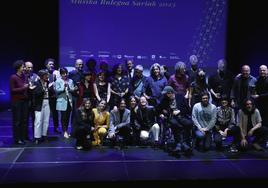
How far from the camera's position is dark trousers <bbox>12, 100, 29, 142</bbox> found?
7.04 m

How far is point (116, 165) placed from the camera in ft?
20.1

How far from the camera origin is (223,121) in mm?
7195

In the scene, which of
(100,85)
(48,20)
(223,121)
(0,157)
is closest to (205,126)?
(223,121)

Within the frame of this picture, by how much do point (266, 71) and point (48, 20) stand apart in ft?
17.3

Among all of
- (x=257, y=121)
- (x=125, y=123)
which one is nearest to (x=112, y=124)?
(x=125, y=123)

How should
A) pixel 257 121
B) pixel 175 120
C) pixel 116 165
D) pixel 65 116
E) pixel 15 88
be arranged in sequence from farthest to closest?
1. pixel 65 116
2. pixel 257 121
3. pixel 175 120
4. pixel 15 88
5. pixel 116 165

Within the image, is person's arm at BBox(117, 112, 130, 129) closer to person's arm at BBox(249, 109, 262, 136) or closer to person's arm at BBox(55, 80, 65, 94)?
person's arm at BBox(55, 80, 65, 94)

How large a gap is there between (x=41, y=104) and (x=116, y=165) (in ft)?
6.38

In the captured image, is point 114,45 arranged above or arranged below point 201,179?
above

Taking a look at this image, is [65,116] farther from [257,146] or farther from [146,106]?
[257,146]

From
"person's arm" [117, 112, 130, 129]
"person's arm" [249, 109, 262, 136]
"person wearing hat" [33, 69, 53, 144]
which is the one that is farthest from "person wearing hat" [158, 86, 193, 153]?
"person wearing hat" [33, 69, 53, 144]

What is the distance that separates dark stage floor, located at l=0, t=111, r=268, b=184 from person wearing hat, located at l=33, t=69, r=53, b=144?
0.91ft

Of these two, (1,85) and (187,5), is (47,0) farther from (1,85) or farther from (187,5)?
(187,5)

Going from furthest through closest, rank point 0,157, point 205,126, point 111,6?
point 111,6
point 205,126
point 0,157
